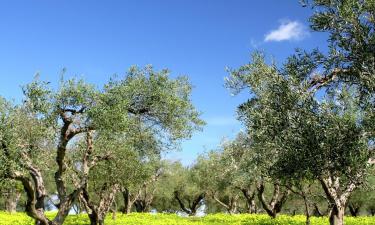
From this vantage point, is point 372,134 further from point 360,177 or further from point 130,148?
point 130,148

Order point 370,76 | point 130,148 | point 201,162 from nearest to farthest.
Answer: point 370,76 < point 130,148 < point 201,162

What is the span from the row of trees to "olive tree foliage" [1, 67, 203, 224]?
6cm

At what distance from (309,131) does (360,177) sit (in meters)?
2.15

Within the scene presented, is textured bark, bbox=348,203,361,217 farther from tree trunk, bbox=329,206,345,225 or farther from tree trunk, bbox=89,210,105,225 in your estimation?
tree trunk, bbox=329,206,345,225

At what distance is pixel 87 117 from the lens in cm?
2352

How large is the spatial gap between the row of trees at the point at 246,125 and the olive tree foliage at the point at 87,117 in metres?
0.06

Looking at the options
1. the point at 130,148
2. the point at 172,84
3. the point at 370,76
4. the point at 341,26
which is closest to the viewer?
the point at 370,76

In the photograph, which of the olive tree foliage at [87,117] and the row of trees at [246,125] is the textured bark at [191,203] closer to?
Answer: the row of trees at [246,125]

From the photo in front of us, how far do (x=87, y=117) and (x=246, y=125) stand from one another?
1053cm

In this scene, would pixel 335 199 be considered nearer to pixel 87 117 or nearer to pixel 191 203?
pixel 87 117

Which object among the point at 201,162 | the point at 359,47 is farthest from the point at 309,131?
the point at 201,162

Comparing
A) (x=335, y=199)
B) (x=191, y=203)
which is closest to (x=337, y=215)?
(x=335, y=199)

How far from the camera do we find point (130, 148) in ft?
89.7

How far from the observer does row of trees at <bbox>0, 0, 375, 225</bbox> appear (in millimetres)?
13195
